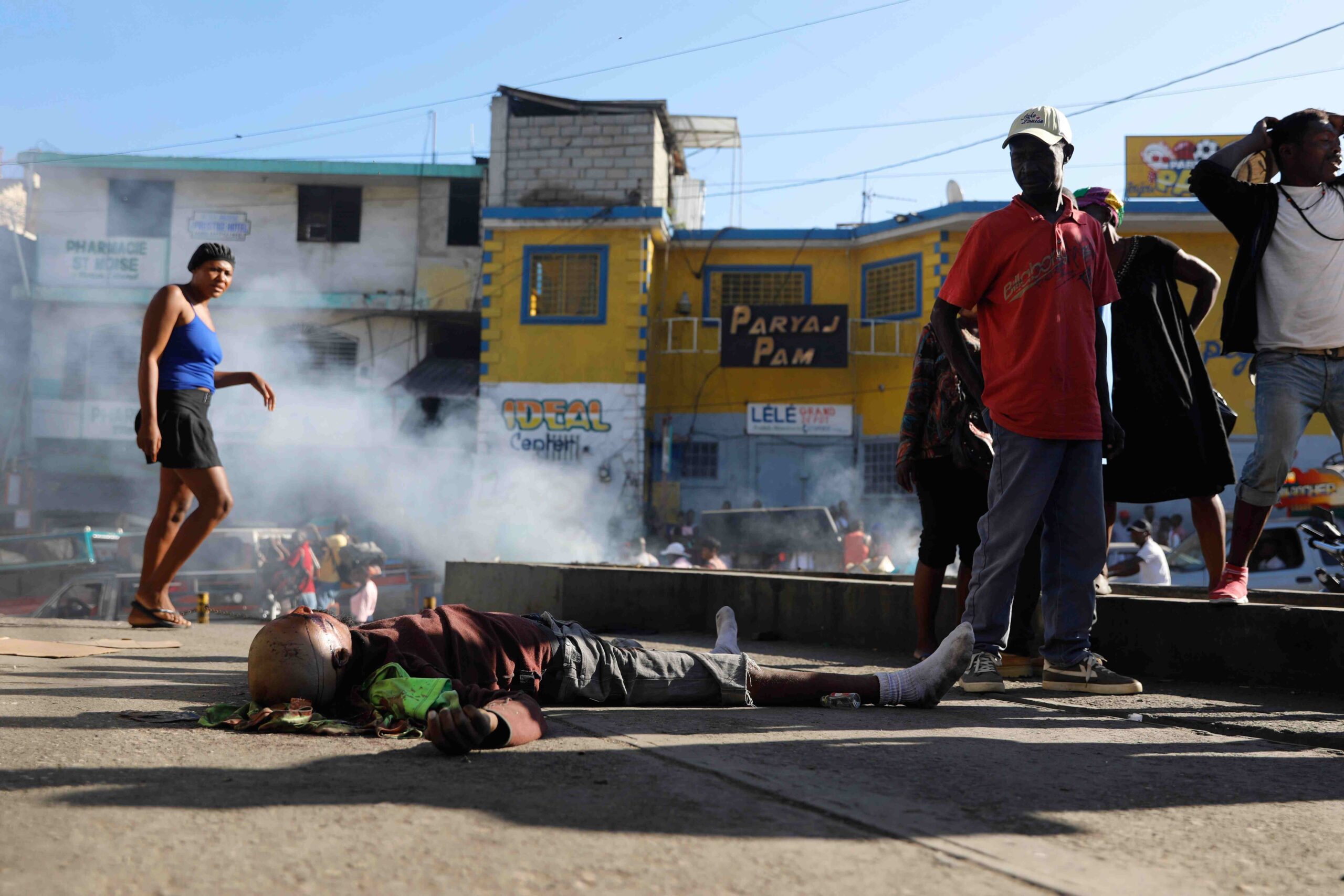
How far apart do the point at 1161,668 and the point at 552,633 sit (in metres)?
2.62

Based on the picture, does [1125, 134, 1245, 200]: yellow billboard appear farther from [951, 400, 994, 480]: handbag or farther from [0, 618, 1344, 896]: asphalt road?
[0, 618, 1344, 896]: asphalt road

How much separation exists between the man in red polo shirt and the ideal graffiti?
2093 cm

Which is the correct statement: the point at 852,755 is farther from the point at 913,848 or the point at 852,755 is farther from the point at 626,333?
the point at 626,333

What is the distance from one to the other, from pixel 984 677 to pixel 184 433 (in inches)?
155

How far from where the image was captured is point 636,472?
79.8 feet

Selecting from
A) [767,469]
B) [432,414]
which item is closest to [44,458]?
[432,414]

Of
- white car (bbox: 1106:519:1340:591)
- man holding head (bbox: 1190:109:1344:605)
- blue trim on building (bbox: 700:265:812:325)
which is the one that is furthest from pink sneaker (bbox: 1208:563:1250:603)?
blue trim on building (bbox: 700:265:812:325)

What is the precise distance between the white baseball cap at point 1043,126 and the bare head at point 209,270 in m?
3.85

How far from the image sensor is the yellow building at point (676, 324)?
2469cm

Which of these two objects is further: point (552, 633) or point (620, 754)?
point (552, 633)

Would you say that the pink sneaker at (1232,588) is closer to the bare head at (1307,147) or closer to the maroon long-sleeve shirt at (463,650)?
the bare head at (1307,147)

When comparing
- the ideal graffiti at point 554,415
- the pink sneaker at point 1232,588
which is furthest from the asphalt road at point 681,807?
the ideal graffiti at point 554,415

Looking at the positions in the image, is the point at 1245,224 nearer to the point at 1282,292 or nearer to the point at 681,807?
the point at 1282,292

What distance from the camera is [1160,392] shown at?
4391 millimetres
